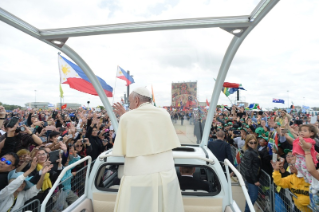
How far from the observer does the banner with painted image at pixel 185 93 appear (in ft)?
12.4

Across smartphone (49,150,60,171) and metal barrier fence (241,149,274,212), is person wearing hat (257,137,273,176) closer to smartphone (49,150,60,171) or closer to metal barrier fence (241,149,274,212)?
metal barrier fence (241,149,274,212)

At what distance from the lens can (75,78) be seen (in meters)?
6.65

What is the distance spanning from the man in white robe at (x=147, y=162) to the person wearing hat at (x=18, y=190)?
1871 mm

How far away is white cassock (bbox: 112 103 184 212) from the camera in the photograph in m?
1.84

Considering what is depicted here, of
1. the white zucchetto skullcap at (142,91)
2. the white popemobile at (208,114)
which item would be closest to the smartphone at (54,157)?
the white popemobile at (208,114)

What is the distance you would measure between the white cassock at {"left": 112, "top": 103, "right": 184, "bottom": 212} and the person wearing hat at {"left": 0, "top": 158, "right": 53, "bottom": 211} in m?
1.86

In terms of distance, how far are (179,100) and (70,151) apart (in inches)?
120

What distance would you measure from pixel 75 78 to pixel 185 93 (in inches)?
172

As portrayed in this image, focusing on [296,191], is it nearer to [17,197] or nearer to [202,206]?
[202,206]

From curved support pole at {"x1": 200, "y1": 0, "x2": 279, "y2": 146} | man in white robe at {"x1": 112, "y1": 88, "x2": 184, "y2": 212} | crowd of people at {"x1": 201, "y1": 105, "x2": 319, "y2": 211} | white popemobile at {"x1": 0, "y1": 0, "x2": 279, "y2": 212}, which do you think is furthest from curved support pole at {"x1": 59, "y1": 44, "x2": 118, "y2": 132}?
crowd of people at {"x1": 201, "y1": 105, "x2": 319, "y2": 211}

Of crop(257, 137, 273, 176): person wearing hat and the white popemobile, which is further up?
the white popemobile

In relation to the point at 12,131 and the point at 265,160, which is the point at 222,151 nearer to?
the point at 265,160

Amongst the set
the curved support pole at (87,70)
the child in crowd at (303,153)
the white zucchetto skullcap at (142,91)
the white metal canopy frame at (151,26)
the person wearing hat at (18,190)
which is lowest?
the person wearing hat at (18,190)

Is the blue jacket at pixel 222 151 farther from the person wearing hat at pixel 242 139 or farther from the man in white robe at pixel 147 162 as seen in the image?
the man in white robe at pixel 147 162
